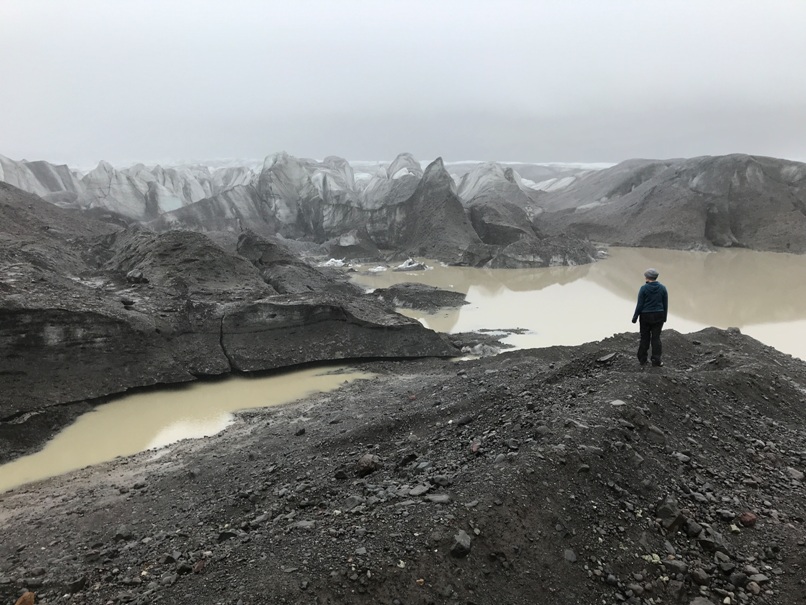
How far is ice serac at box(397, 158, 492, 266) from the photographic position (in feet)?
85.4

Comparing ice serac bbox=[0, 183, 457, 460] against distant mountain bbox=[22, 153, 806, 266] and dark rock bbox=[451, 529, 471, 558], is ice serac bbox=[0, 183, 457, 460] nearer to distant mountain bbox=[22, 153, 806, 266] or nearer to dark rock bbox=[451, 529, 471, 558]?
dark rock bbox=[451, 529, 471, 558]

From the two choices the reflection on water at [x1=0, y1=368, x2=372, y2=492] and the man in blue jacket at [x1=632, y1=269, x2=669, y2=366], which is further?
the reflection on water at [x1=0, y1=368, x2=372, y2=492]

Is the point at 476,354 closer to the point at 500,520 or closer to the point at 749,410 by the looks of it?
the point at 749,410

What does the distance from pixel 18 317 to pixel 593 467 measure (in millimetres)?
7762

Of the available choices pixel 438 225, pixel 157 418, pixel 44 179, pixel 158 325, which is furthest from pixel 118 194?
pixel 157 418

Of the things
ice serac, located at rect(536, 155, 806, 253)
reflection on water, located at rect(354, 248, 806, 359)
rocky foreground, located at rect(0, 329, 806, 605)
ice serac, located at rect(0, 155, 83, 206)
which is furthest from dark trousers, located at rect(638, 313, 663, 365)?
ice serac, located at rect(0, 155, 83, 206)

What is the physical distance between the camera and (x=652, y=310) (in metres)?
5.40

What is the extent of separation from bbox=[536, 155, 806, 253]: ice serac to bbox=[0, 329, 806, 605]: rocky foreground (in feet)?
97.9

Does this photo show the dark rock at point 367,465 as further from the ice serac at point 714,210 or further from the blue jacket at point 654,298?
the ice serac at point 714,210

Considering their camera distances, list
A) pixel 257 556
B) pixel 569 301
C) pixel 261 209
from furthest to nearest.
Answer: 1. pixel 261 209
2. pixel 569 301
3. pixel 257 556

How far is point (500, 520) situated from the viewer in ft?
10.2

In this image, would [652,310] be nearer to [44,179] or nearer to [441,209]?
[441,209]

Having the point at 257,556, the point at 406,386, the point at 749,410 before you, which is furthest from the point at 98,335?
the point at 749,410

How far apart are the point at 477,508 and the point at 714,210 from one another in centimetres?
3609
